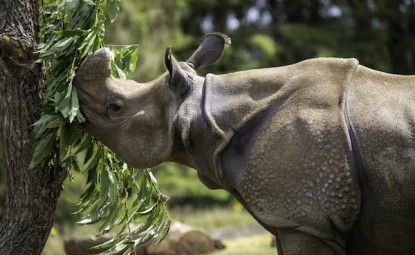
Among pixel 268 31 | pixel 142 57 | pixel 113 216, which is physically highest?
pixel 113 216

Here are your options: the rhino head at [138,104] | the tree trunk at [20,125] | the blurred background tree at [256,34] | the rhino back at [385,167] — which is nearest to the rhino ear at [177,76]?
the rhino head at [138,104]

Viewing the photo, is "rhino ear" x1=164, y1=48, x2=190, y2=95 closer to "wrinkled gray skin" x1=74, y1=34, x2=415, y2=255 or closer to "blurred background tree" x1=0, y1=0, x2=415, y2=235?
"wrinkled gray skin" x1=74, y1=34, x2=415, y2=255

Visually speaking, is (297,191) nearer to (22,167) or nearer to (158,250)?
(22,167)

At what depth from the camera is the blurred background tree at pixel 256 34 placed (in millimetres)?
20344

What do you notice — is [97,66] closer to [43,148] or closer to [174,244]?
[43,148]

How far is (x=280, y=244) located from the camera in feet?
19.2

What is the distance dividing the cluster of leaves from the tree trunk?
110 mm

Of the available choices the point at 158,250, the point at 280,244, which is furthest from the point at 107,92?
the point at 158,250

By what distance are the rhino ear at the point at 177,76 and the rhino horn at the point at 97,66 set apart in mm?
596

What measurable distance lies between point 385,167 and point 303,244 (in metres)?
0.68

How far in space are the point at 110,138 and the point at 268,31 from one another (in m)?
25.4

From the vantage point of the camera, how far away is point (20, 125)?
6777 mm

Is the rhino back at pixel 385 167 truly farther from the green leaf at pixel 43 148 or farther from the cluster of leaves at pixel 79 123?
the green leaf at pixel 43 148

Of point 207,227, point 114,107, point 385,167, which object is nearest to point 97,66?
point 114,107
